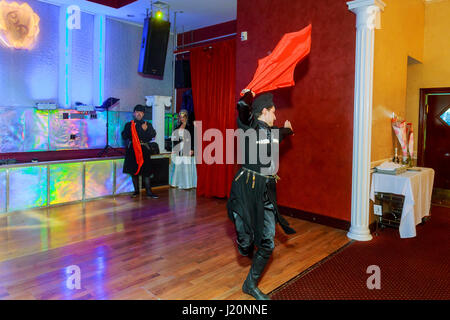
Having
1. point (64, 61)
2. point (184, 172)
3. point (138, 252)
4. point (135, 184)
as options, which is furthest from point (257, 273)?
point (64, 61)

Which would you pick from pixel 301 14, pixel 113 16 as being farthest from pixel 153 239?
pixel 113 16

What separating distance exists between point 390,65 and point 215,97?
272 cm

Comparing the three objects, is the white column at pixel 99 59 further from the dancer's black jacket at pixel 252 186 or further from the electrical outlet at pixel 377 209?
the electrical outlet at pixel 377 209

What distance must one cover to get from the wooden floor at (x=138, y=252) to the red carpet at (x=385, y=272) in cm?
17

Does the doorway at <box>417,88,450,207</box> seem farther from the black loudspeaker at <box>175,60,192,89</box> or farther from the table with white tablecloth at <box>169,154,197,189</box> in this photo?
the black loudspeaker at <box>175,60,192,89</box>

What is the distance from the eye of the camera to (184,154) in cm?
663

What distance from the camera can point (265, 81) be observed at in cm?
343

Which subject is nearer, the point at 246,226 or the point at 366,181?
the point at 246,226

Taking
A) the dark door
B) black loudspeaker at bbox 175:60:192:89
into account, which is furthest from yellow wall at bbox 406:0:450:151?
black loudspeaker at bbox 175:60:192:89

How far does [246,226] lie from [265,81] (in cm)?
148

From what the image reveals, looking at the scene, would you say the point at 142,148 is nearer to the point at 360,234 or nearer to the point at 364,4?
the point at 360,234

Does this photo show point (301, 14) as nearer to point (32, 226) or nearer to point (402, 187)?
point (402, 187)

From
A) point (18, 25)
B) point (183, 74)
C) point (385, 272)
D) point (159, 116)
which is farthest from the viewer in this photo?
point (183, 74)

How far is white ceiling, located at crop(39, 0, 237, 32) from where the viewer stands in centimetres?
568
